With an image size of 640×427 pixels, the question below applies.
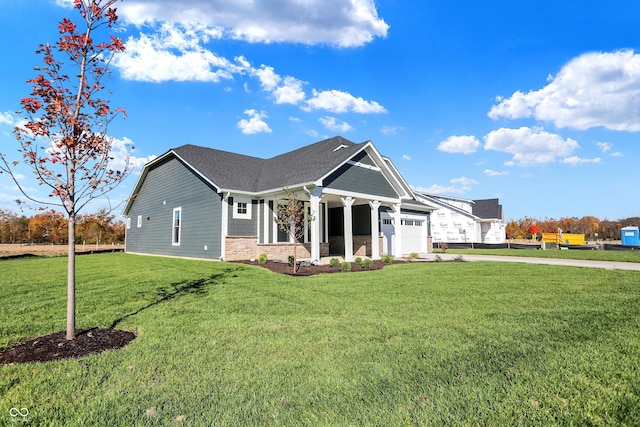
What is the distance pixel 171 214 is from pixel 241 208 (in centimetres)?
586

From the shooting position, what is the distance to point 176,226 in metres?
18.5

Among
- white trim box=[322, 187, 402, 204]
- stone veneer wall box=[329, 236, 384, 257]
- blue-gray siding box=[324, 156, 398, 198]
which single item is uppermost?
blue-gray siding box=[324, 156, 398, 198]

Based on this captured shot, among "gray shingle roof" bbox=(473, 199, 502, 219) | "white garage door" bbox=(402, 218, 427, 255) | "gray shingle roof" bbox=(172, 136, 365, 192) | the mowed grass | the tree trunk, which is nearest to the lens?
the mowed grass

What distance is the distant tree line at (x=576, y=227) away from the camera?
53397 millimetres

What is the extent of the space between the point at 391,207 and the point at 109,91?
16.2 metres

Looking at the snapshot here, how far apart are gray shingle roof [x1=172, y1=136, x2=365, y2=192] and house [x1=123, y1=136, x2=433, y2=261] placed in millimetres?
64

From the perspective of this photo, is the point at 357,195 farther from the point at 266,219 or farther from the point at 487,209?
the point at 487,209

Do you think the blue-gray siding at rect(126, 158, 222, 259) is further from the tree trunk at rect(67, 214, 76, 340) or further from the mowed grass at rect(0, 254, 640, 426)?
the tree trunk at rect(67, 214, 76, 340)

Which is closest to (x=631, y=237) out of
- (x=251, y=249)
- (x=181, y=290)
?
(x=251, y=249)

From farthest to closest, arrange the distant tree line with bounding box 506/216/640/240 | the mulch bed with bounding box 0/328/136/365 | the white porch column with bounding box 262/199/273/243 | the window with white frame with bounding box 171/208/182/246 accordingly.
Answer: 1. the distant tree line with bounding box 506/216/640/240
2. the window with white frame with bounding box 171/208/182/246
3. the white porch column with bounding box 262/199/273/243
4. the mulch bed with bounding box 0/328/136/365

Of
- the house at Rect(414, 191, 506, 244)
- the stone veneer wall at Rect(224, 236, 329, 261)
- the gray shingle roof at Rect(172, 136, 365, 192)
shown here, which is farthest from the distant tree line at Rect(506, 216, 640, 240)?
the stone veneer wall at Rect(224, 236, 329, 261)

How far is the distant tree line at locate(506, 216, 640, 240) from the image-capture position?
5340cm

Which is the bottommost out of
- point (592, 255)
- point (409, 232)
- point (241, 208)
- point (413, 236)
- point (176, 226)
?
point (592, 255)

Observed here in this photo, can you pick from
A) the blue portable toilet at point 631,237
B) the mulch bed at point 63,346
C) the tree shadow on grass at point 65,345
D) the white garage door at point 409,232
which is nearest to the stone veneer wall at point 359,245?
the white garage door at point 409,232
